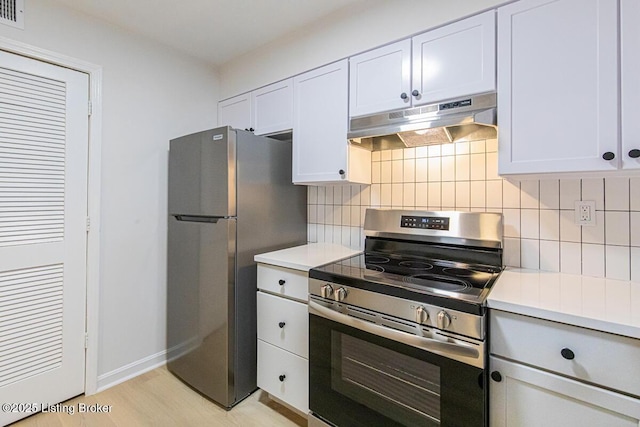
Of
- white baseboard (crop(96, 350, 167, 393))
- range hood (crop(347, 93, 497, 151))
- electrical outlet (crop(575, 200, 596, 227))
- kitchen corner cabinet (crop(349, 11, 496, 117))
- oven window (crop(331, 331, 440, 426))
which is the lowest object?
white baseboard (crop(96, 350, 167, 393))

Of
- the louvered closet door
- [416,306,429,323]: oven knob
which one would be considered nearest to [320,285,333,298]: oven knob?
[416,306,429,323]: oven knob

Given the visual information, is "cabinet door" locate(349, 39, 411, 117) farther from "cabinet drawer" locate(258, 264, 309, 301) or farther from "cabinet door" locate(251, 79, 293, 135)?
"cabinet drawer" locate(258, 264, 309, 301)

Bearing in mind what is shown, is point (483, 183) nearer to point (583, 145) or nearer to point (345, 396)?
point (583, 145)

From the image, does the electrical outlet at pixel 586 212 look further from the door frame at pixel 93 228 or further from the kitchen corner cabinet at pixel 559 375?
the door frame at pixel 93 228

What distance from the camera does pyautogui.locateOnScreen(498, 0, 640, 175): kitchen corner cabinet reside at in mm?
1121

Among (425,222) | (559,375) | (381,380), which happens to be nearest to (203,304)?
(381,380)

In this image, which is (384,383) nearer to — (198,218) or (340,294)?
(340,294)

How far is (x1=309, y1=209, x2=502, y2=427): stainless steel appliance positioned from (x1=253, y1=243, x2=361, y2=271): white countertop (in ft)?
0.34

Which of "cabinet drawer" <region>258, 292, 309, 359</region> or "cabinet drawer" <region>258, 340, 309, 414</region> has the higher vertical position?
"cabinet drawer" <region>258, 292, 309, 359</region>

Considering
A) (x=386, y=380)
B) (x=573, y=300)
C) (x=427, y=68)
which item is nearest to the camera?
(x=573, y=300)

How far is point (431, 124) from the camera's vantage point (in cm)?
150

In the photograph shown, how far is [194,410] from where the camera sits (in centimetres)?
184

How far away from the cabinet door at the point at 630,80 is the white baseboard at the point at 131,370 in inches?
115

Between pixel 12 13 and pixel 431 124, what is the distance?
2.31 meters
